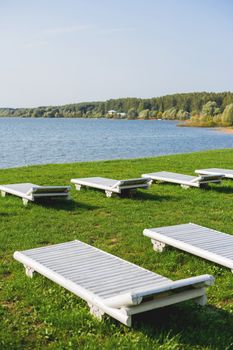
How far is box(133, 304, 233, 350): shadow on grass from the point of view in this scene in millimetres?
4797

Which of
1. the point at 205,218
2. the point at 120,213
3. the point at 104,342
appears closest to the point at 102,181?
the point at 120,213

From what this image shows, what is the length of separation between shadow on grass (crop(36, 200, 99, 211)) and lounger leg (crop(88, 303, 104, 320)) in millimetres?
5647

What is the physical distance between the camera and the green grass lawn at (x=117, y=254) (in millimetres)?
4816

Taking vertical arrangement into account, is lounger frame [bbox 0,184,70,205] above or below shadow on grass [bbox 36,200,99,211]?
above

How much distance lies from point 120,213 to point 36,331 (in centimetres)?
571

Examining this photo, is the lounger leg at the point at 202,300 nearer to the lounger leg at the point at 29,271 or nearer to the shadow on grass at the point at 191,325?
the shadow on grass at the point at 191,325

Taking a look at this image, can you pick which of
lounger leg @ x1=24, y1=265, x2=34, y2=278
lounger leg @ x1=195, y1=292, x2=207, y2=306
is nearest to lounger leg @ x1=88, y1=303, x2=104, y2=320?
lounger leg @ x1=195, y1=292, x2=207, y2=306

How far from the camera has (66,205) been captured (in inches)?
441

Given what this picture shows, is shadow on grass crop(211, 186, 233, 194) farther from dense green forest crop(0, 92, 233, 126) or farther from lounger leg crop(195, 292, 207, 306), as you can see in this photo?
dense green forest crop(0, 92, 233, 126)

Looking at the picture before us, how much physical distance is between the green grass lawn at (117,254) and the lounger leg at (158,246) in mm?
115

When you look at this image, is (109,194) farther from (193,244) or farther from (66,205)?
(193,244)

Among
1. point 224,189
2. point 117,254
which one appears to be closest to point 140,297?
point 117,254

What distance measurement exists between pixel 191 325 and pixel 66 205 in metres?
6.47

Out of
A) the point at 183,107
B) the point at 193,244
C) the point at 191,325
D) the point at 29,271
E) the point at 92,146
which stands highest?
the point at 183,107
